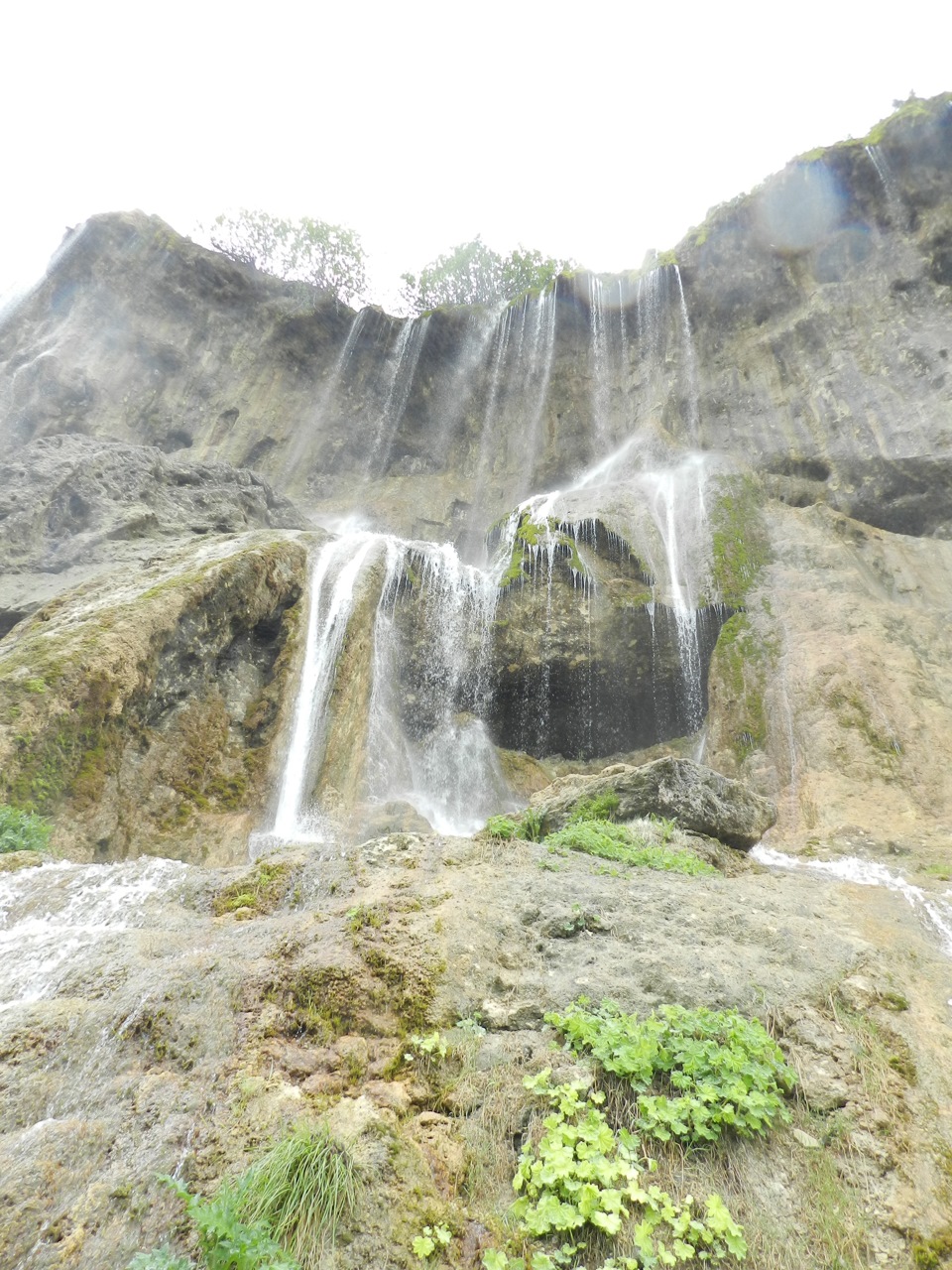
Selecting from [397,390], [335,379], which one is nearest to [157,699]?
[397,390]

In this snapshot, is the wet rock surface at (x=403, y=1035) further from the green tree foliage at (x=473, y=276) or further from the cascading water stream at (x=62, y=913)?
the green tree foliage at (x=473, y=276)

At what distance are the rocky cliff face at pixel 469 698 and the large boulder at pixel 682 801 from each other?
0.29 feet

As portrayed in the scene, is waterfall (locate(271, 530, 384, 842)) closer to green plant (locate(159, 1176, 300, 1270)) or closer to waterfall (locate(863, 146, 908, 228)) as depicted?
green plant (locate(159, 1176, 300, 1270))

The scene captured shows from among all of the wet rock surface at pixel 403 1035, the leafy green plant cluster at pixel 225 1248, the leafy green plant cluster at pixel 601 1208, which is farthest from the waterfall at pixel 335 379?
the leafy green plant cluster at pixel 225 1248

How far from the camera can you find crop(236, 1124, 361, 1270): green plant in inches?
91.0

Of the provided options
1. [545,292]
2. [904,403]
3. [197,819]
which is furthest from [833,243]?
[197,819]

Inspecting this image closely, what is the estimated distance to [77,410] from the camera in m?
25.8

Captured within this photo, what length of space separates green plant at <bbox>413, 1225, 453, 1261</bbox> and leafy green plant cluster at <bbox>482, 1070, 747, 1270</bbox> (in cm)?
18

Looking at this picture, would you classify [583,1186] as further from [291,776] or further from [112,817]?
[291,776]

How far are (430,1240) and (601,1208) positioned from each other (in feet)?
2.01

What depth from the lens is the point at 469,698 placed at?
16016mm

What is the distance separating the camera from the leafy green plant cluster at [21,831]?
7.14 m

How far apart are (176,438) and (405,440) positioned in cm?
930

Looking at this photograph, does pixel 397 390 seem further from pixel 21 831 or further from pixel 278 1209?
pixel 278 1209
